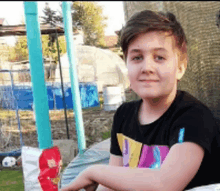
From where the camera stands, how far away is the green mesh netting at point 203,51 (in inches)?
55.3

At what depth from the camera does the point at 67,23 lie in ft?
7.16

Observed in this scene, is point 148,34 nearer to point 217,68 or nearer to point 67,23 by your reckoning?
point 217,68

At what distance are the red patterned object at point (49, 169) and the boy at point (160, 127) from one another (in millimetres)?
61

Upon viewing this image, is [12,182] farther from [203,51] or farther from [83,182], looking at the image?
[203,51]

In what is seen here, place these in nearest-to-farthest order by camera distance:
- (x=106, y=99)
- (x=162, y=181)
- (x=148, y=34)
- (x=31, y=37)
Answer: (x=162, y=181) < (x=148, y=34) < (x=31, y=37) < (x=106, y=99)

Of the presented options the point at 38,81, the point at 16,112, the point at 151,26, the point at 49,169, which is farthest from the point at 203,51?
the point at 16,112

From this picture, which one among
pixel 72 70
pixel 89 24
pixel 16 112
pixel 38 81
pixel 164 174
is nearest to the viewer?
pixel 164 174

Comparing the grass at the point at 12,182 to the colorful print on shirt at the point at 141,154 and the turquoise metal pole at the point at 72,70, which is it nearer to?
the colorful print on shirt at the point at 141,154

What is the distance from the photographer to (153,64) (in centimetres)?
63

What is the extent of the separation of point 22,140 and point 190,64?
188 centimetres

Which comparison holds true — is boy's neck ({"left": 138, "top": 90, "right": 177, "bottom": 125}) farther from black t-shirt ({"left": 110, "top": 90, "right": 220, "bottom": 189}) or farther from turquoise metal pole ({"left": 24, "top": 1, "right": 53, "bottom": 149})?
turquoise metal pole ({"left": 24, "top": 1, "right": 53, "bottom": 149})

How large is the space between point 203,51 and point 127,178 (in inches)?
46.0

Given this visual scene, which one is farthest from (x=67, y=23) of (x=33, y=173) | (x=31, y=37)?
(x=33, y=173)

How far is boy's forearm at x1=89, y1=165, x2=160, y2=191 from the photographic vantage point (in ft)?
1.81
